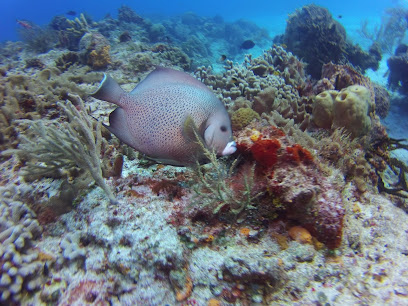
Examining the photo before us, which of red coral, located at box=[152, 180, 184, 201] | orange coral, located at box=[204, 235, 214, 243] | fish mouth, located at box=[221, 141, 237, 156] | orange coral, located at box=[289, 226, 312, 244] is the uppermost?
fish mouth, located at box=[221, 141, 237, 156]

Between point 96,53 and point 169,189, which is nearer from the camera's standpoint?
point 169,189

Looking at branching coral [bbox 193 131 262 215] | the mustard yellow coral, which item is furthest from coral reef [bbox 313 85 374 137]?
branching coral [bbox 193 131 262 215]

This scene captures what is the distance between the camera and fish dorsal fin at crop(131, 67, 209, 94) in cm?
219

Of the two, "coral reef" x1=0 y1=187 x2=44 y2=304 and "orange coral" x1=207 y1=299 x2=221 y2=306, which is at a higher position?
"orange coral" x1=207 y1=299 x2=221 y2=306

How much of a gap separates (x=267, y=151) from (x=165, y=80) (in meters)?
1.22

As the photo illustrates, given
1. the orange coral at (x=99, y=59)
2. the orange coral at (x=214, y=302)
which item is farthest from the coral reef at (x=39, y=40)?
the orange coral at (x=214, y=302)

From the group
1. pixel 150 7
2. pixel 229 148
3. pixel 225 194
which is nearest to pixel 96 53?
pixel 229 148

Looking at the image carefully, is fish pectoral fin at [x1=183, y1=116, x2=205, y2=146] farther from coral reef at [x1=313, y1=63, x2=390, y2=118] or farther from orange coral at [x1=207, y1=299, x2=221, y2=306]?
coral reef at [x1=313, y1=63, x2=390, y2=118]

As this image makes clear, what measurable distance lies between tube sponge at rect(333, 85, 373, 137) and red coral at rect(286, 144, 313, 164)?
60.8 inches

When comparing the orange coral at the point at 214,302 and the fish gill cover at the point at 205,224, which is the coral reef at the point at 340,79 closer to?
the fish gill cover at the point at 205,224

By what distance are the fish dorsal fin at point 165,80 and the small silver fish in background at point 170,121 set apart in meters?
0.06

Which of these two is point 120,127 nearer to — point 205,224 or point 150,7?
point 205,224

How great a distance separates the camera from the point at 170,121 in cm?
196

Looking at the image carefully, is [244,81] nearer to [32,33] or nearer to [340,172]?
[340,172]
